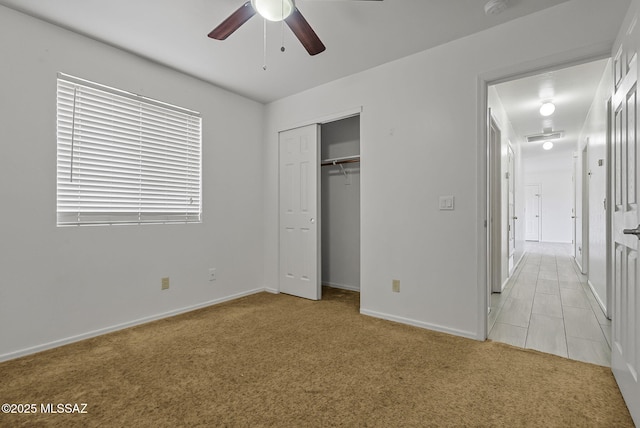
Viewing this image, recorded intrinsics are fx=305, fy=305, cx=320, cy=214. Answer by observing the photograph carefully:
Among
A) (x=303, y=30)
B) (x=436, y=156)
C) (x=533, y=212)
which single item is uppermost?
(x=303, y=30)

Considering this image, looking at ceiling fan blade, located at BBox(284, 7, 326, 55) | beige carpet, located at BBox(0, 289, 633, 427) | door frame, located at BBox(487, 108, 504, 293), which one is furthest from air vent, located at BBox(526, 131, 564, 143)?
ceiling fan blade, located at BBox(284, 7, 326, 55)

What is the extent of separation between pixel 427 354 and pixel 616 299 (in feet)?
3.90

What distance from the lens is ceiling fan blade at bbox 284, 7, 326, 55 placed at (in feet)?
5.84

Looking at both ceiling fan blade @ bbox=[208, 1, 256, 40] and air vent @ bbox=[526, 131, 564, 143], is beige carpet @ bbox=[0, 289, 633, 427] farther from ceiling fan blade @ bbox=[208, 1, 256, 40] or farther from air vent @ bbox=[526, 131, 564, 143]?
air vent @ bbox=[526, 131, 564, 143]

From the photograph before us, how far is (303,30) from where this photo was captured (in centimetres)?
186

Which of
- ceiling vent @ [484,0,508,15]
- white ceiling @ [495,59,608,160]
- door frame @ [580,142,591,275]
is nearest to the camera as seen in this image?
ceiling vent @ [484,0,508,15]

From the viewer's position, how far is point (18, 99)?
87.4 inches

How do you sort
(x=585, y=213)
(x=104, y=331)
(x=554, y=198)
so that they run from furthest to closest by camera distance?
(x=554, y=198)
(x=585, y=213)
(x=104, y=331)

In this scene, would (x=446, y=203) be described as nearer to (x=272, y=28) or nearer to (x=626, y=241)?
(x=626, y=241)

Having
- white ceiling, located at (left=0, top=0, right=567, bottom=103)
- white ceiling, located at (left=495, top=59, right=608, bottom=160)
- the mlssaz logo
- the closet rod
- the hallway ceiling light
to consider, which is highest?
white ceiling, located at (left=495, top=59, right=608, bottom=160)

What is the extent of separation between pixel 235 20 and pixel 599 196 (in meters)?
4.16

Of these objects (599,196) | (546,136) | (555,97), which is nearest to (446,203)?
(599,196)

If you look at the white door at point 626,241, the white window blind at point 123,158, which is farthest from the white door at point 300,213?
the white door at point 626,241

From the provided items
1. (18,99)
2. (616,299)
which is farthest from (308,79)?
(616,299)
